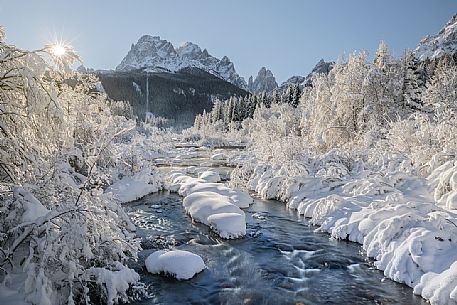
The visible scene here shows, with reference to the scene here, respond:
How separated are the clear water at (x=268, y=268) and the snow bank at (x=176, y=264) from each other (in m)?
0.19

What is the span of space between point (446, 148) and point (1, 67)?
17121 millimetres

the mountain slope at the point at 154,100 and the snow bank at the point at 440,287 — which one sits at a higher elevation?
the mountain slope at the point at 154,100

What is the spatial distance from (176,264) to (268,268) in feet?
9.09

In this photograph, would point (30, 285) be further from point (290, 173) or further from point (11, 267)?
point (290, 173)

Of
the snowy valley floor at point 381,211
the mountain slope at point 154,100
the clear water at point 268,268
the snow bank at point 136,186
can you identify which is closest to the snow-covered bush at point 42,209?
the clear water at point 268,268

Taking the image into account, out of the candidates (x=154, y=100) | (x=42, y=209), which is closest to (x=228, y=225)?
(x=42, y=209)

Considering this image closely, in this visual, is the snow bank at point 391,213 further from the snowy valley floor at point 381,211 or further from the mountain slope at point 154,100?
the mountain slope at point 154,100

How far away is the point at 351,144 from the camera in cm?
2733

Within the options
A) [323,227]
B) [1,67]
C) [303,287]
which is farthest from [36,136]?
[323,227]

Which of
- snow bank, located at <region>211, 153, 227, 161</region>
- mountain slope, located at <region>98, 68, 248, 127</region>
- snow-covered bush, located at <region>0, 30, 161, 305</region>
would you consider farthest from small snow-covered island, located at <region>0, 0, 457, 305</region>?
mountain slope, located at <region>98, 68, 248, 127</region>

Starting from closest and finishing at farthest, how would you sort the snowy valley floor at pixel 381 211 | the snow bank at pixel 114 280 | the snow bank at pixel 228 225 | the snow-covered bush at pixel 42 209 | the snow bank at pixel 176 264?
the snow-covered bush at pixel 42 209 → the snow bank at pixel 114 280 → the snowy valley floor at pixel 381 211 → the snow bank at pixel 176 264 → the snow bank at pixel 228 225

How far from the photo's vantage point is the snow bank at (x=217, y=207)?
45.0 ft

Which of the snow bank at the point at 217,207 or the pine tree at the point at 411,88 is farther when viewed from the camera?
the pine tree at the point at 411,88

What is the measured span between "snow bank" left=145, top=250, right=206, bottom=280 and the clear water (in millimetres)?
189
